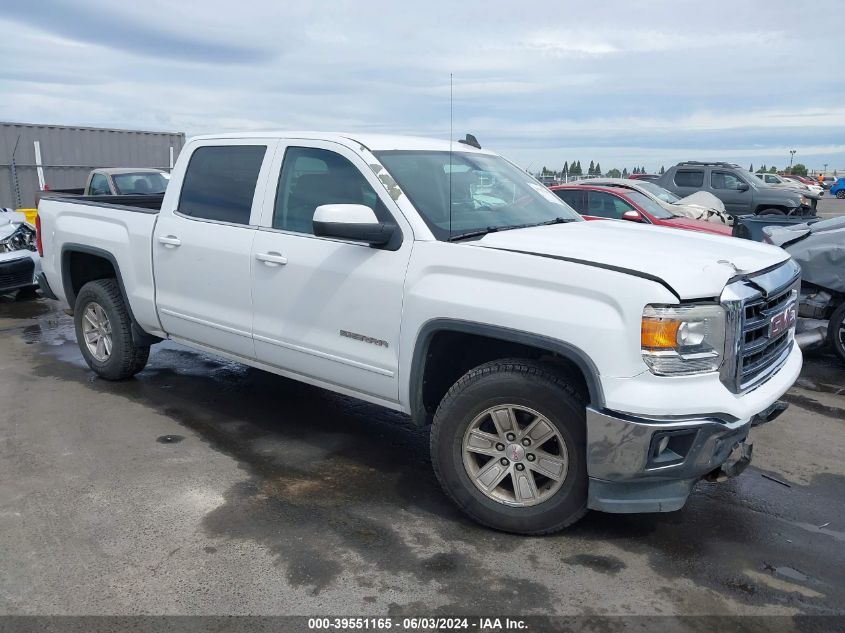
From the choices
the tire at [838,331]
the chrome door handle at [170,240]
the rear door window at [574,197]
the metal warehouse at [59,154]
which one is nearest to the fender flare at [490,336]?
the chrome door handle at [170,240]

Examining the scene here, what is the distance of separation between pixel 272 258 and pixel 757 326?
8.83 feet

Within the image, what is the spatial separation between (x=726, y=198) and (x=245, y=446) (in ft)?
51.2

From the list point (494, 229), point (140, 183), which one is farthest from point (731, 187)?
point (494, 229)

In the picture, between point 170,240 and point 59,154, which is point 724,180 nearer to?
point 170,240

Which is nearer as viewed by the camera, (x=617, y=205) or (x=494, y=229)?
(x=494, y=229)

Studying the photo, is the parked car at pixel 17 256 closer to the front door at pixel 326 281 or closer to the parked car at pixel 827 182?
the front door at pixel 326 281

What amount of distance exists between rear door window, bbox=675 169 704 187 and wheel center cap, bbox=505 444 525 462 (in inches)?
613

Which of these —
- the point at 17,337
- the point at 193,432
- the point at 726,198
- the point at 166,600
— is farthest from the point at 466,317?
the point at 726,198

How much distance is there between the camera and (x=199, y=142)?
5316 mm

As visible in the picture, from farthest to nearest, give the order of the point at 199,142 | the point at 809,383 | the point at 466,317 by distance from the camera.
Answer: the point at 809,383
the point at 199,142
the point at 466,317

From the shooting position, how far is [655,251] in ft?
11.8

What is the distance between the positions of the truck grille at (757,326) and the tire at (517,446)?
72 centimetres

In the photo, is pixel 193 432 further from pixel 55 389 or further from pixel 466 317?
pixel 466 317

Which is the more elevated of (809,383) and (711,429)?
(711,429)
